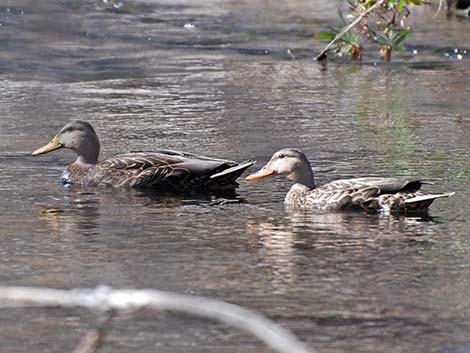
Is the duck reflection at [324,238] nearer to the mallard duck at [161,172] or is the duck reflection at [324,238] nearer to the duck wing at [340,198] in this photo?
the duck wing at [340,198]

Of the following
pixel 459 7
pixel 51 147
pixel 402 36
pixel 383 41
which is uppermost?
pixel 402 36

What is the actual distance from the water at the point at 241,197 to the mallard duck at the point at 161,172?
A: 0.57ft

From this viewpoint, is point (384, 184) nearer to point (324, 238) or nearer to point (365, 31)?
point (324, 238)

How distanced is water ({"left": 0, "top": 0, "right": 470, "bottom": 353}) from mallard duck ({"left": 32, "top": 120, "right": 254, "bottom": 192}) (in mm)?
173

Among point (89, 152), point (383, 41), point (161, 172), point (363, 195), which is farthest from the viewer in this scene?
point (383, 41)

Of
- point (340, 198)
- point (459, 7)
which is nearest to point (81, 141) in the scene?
point (340, 198)

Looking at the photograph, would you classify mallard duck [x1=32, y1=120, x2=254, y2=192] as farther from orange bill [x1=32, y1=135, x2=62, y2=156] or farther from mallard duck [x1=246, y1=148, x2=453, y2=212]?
mallard duck [x1=246, y1=148, x2=453, y2=212]

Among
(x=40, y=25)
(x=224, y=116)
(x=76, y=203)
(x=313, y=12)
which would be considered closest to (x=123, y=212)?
(x=76, y=203)

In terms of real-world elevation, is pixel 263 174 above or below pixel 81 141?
below

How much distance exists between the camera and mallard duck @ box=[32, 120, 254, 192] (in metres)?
11.5

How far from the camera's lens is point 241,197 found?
36.9 feet

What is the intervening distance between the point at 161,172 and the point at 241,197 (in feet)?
2.48

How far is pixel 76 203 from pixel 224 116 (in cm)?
478

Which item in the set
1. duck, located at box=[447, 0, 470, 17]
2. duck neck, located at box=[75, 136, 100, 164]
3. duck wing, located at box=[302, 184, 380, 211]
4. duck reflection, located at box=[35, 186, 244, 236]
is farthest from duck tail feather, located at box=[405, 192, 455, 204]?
duck, located at box=[447, 0, 470, 17]
